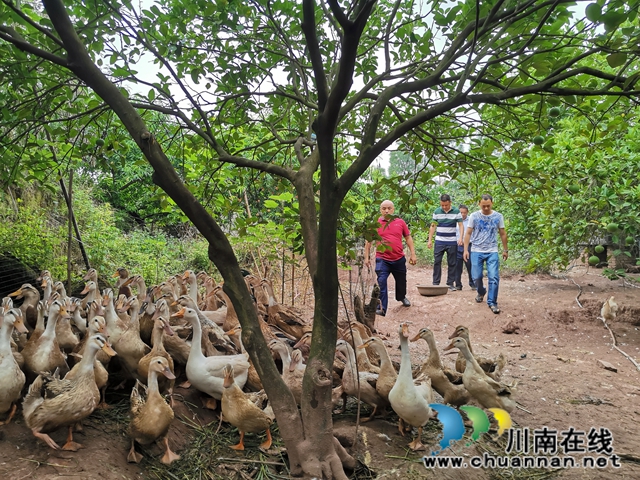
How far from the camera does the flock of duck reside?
2816mm

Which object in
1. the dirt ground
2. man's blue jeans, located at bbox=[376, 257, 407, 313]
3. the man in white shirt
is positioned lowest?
the dirt ground

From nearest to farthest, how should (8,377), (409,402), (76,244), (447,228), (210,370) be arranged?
(8,377) → (409,402) → (210,370) → (76,244) → (447,228)

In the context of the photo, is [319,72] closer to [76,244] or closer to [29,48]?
[29,48]

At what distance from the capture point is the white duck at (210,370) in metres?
3.42

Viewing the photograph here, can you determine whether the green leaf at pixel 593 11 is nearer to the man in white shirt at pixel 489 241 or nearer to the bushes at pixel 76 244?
the man in white shirt at pixel 489 241

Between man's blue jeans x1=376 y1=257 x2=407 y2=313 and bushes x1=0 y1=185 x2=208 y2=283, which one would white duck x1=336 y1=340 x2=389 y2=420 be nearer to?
man's blue jeans x1=376 y1=257 x2=407 y2=313

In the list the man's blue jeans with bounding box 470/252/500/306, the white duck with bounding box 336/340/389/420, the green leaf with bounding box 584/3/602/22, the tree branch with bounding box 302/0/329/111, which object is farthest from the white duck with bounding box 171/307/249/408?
the man's blue jeans with bounding box 470/252/500/306

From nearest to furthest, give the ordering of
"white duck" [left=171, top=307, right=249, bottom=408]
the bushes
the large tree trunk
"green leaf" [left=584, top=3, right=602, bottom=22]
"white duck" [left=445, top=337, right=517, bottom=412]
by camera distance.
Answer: "green leaf" [left=584, top=3, right=602, bottom=22] → the large tree trunk → "white duck" [left=171, top=307, right=249, bottom=408] → "white duck" [left=445, top=337, right=517, bottom=412] → the bushes

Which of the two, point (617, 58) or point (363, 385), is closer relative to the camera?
point (617, 58)

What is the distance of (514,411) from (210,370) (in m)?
2.70

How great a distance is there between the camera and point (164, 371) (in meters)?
3.07

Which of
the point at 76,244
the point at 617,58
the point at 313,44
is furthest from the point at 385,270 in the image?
the point at 313,44

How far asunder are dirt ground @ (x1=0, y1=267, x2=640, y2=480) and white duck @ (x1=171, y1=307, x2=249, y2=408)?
0.23m

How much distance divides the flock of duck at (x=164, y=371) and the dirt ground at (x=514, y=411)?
13cm
